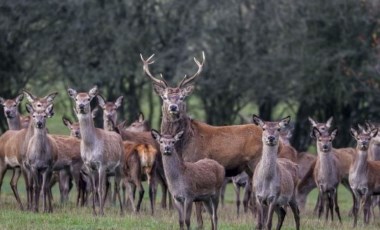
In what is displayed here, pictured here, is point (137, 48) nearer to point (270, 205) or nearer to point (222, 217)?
point (222, 217)

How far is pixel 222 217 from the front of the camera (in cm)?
1731

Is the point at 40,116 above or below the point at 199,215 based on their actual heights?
above

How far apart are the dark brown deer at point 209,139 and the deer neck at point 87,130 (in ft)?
3.53

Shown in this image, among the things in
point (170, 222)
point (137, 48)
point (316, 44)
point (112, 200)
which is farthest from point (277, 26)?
point (170, 222)

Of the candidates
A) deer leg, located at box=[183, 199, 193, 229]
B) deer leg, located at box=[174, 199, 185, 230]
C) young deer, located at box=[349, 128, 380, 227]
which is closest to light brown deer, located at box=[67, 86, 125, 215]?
deer leg, located at box=[174, 199, 185, 230]

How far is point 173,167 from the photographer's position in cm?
1462

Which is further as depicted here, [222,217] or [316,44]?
[316,44]

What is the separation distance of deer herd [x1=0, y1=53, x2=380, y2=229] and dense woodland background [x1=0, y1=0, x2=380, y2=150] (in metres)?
13.0

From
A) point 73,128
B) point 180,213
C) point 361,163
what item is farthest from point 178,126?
point 73,128

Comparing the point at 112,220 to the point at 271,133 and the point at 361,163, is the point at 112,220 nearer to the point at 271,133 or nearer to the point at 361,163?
the point at 271,133

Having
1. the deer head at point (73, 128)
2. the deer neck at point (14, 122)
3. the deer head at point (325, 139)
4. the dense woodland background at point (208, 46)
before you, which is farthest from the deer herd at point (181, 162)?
the dense woodland background at point (208, 46)

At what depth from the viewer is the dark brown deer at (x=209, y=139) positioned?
16.9 m

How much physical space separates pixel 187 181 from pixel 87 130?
296 cm

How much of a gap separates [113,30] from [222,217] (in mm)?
16321
